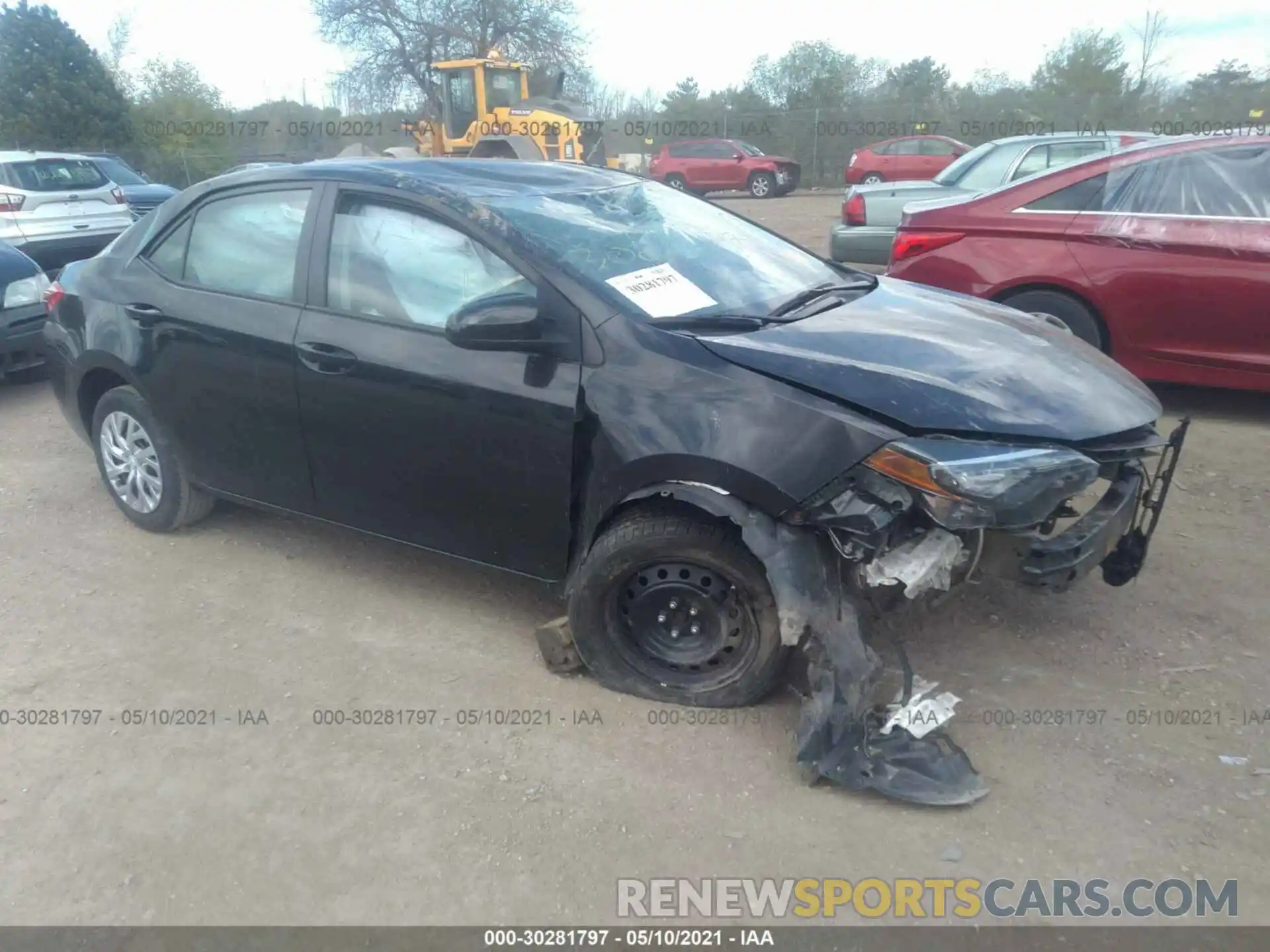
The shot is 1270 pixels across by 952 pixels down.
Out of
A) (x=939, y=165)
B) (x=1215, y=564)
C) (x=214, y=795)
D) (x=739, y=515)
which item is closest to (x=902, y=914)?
(x=739, y=515)

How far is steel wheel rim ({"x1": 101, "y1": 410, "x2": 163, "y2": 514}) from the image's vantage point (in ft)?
14.5


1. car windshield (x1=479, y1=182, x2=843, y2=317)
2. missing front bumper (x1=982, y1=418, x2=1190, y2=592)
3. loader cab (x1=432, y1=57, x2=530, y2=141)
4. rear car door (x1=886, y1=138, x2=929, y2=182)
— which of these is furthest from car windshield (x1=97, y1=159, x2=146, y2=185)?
rear car door (x1=886, y1=138, x2=929, y2=182)

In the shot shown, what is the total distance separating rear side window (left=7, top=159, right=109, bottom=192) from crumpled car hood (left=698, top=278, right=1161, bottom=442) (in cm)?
957

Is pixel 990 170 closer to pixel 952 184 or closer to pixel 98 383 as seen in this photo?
pixel 952 184

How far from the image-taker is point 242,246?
3.96 metres

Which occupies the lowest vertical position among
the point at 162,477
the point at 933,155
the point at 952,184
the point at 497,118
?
the point at 162,477

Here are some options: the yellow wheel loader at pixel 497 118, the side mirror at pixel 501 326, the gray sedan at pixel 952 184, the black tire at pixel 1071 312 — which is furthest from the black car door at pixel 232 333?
the yellow wheel loader at pixel 497 118

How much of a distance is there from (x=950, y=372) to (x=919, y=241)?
127 inches

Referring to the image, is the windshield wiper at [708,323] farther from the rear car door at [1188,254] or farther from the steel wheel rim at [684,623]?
the rear car door at [1188,254]

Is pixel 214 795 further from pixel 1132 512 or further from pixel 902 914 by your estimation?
pixel 1132 512

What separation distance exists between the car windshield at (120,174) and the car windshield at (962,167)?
11.3 metres

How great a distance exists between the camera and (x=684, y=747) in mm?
2998

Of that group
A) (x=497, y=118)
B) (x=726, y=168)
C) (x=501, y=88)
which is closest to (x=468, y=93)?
(x=501, y=88)

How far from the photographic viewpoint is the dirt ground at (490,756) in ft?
8.27
